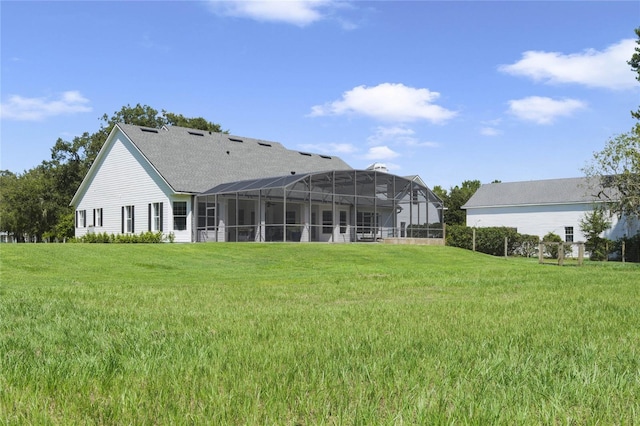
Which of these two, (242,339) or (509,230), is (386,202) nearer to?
(509,230)

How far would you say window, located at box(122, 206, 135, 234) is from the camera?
36966mm

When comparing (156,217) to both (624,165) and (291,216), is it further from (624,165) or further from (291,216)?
(624,165)

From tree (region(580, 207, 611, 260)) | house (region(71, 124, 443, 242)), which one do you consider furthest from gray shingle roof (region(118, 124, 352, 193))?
tree (region(580, 207, 611, 260))

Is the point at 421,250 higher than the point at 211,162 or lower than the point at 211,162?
lower

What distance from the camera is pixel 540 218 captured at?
4738cm

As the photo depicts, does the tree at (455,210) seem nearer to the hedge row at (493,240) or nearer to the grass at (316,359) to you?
the hedge row at (493,240)

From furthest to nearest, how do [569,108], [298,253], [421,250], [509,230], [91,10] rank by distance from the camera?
[509,230], [421,250], [298,253], [569,108], [91,10]

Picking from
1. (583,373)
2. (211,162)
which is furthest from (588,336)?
(211,162)

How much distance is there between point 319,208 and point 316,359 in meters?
34.3

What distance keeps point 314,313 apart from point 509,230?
35374 millimetres

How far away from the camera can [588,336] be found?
545cm

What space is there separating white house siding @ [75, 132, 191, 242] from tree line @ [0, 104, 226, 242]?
24.8 ft

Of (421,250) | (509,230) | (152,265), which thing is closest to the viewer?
(152,265)

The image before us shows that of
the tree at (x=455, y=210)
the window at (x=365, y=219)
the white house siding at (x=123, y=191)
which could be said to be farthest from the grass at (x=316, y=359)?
the tree at (x=455, y=210)
